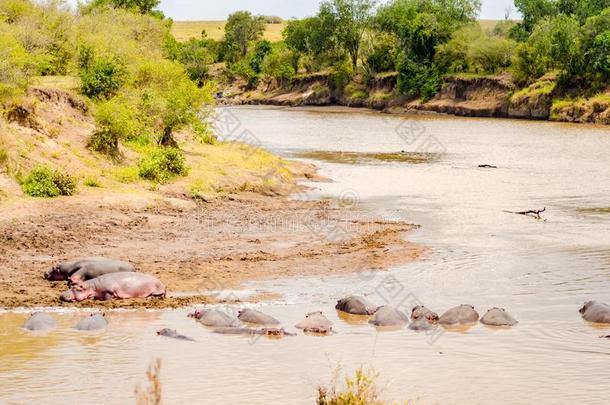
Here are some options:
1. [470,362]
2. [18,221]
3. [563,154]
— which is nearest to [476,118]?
[563,154]

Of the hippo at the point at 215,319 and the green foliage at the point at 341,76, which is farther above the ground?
the green foliage at the point at 341,76

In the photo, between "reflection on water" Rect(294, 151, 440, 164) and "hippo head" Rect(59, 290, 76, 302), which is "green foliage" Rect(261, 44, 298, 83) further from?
"hippo head" Rect(59, 290, 76, 302)

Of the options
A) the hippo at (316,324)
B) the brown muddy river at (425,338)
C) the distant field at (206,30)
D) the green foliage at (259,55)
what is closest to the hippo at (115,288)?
the brown muddy river at (425,338)

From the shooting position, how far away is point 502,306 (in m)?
14.8

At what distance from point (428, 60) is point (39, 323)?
8029 cm

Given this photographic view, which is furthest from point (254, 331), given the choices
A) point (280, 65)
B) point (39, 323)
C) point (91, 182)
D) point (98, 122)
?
point (280, 65)

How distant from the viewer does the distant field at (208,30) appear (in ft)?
468

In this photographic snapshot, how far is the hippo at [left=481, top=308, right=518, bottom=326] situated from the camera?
13.4 meters

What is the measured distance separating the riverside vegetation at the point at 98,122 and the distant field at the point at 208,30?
347 ft

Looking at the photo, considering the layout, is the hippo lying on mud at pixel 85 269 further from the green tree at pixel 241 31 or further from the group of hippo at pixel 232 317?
the green tree at pixel 241 31

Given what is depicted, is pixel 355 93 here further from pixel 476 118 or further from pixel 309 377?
pixel 309 377

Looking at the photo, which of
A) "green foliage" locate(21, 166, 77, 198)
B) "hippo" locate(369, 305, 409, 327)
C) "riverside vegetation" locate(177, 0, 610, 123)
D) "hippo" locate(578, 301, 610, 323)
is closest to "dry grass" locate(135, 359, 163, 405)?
"hippo" locate(369, 305, 409, 327)

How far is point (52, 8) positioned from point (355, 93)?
60.7m

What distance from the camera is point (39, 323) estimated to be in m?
12.6
